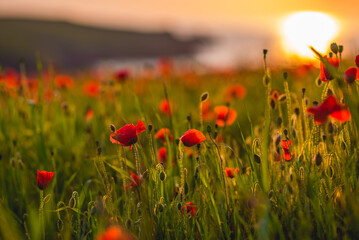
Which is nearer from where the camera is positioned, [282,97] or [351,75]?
[351,75]

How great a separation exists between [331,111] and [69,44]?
22488mm

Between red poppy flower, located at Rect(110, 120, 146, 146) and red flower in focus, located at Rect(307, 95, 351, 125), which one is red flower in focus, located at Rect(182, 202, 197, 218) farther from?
red flower in focus, located at Rect(307, 95, 351, 125)

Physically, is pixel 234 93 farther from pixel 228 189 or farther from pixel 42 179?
pixel 42 179

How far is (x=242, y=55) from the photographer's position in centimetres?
512

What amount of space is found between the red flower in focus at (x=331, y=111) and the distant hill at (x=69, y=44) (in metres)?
16.2

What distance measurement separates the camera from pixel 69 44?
71.6ft

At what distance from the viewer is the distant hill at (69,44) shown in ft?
58.5

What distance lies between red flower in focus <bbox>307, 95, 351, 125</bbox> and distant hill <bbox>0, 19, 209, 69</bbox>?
1622cm

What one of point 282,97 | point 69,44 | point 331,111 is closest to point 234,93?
point 282,97

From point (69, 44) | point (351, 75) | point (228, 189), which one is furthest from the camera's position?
point (69, 44)

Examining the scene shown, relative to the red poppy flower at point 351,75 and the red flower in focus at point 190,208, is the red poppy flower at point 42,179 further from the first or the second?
the red poppy flower at point 351,75

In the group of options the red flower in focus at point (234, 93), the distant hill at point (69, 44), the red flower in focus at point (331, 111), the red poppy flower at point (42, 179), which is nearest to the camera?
the red flower in focus at point (331, 111)

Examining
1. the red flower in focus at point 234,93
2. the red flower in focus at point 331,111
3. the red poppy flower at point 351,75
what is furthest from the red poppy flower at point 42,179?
the red flower in focus at point 234,93

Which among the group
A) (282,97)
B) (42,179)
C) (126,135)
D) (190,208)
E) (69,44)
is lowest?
(190,208)
